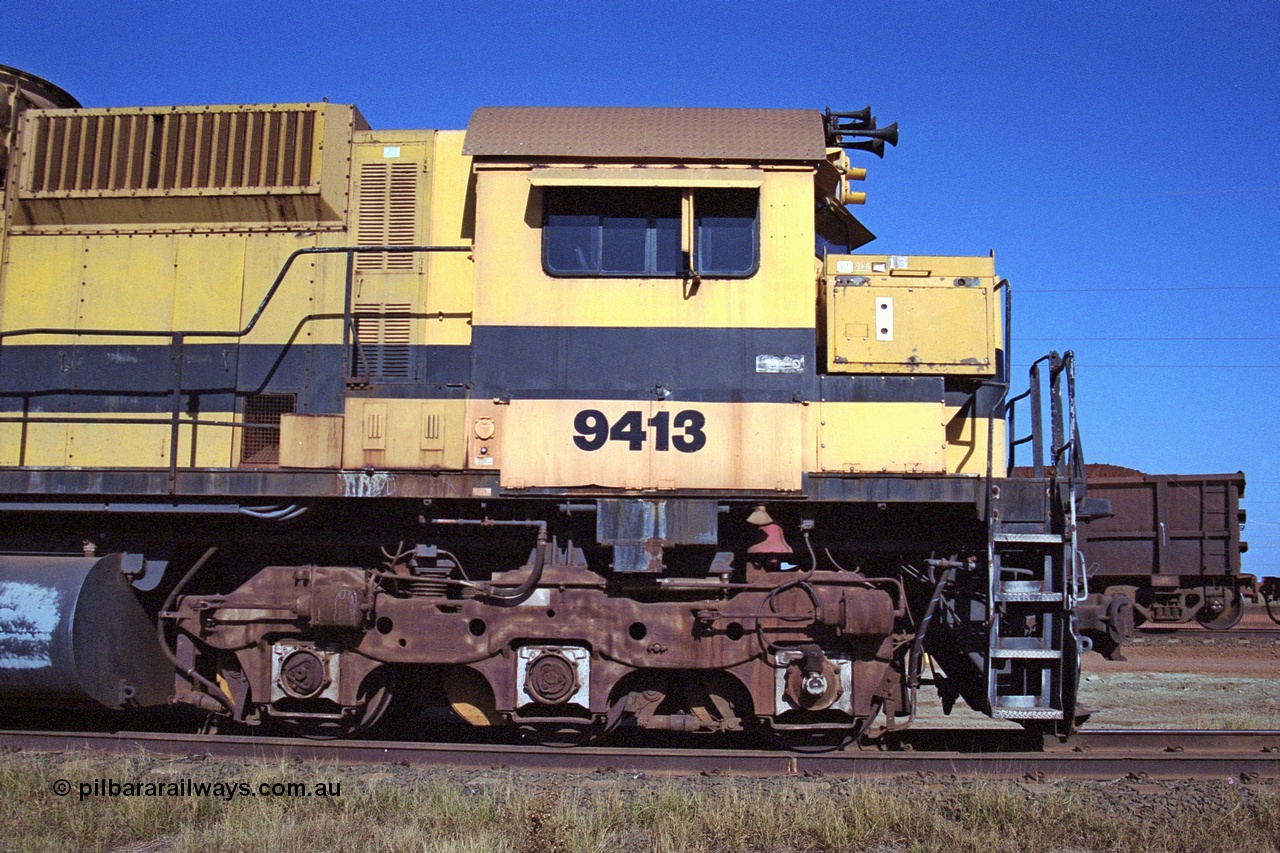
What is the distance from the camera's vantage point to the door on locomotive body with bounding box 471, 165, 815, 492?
6.41m

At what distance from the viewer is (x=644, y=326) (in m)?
6.56

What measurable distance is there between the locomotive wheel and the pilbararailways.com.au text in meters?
16.5

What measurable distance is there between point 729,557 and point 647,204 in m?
2.63

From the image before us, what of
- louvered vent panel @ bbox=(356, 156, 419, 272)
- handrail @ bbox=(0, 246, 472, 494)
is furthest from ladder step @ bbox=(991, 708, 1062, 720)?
louvered vent panel @ bbox=(356, 156, 419, 272)

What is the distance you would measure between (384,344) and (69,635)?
2956 millimetres

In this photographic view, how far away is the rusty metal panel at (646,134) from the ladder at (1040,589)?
8.41ft

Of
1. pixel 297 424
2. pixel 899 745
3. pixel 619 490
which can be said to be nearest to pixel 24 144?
pixel 297 424

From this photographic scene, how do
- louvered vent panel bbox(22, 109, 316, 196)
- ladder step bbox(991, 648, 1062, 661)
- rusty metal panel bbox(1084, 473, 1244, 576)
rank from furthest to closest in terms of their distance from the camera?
rusty metal panel bbox(1084, 473, 1244, 576) < louvered vent panel bbox(22, 109, 316, 196) < ladder step bbox(991, 648, 1062, 661)

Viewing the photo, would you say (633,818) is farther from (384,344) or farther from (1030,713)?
(384,344)

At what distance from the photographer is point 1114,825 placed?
5.26 meters

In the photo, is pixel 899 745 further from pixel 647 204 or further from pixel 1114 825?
pixel 647 204

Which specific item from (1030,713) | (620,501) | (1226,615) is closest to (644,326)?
(620,501)

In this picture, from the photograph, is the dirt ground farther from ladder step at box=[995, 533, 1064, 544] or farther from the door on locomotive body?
the door on locomotive body

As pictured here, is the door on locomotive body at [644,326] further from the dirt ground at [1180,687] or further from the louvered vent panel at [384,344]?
the dirt ground at [1180,687]
